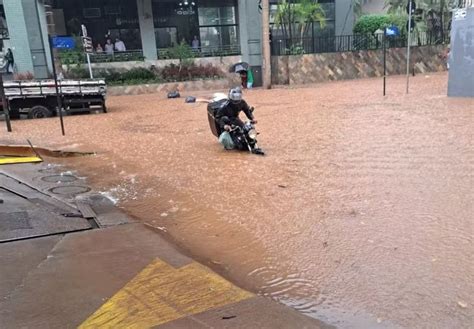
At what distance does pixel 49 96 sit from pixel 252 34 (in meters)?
12.9

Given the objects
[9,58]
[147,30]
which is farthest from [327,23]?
[9,58]

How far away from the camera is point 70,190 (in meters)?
6.93

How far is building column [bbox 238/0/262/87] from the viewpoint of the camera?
82.0 ft

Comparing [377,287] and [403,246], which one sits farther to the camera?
[403,246]

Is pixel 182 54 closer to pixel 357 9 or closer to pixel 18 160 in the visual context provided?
pixel 357 9

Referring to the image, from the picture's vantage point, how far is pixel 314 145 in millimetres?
9219

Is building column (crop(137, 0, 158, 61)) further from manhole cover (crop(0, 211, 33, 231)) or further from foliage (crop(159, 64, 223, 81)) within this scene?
manhole cover (crop(0, 211, 33, 231))

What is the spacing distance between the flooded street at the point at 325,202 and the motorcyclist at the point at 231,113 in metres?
0.42

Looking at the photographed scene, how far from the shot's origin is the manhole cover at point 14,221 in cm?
506

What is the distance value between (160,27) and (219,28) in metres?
3.62

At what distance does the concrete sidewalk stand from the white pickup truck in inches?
416

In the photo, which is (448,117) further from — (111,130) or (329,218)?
(111,130)

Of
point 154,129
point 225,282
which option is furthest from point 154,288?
point 154,129

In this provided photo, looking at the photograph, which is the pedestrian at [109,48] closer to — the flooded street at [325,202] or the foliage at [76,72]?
the foliage at [76,72]
